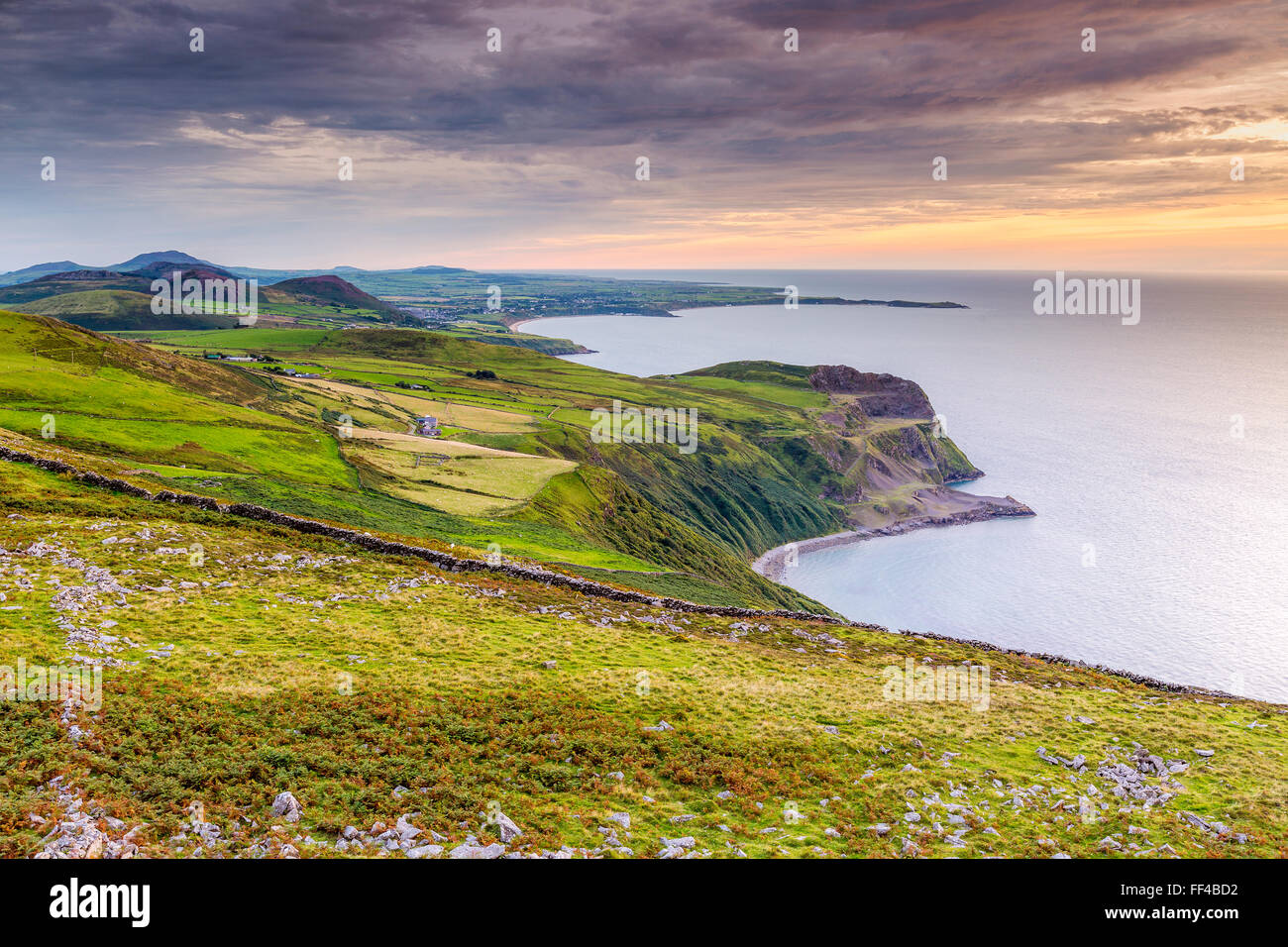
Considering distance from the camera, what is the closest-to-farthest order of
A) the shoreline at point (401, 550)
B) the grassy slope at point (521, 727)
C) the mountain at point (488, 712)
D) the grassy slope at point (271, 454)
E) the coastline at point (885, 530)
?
the mountain at point (488, 712), the grassy slope at point (521, 727), the shoreline at point (401, 550), the grassy slope at point (271, 454), the coastline at point (885, 530)

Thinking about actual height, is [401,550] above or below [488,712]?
above

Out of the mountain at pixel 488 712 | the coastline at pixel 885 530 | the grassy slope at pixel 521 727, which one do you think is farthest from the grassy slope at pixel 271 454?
the coastline at pixel 885 530

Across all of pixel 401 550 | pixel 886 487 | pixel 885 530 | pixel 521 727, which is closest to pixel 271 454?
pixel 401 550

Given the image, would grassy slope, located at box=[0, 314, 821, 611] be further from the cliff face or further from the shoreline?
the cliff face

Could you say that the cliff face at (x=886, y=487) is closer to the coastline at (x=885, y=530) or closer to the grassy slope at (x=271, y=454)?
the coastline at (x=885, y=530)

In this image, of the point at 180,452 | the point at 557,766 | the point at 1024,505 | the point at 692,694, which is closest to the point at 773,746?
the point at 692,694

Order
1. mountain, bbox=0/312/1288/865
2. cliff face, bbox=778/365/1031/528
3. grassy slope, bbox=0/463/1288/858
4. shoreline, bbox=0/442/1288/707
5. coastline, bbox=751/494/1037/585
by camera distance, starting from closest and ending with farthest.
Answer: mountain, bbox=0/312/1288/865 → grassy slope, bbox=0/463/1288/858 → shoreline, bbox=0/442/1288/707 → coastline, bbox=751/494/1037/585 → cliff face, bbox=778/365/1031/528

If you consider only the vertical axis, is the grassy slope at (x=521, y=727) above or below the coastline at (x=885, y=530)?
above

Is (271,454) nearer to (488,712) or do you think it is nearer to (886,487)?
(488,712)

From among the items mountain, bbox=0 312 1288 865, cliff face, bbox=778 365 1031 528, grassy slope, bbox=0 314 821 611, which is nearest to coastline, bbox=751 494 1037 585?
cliff face, bbox=778 365 1031 528
